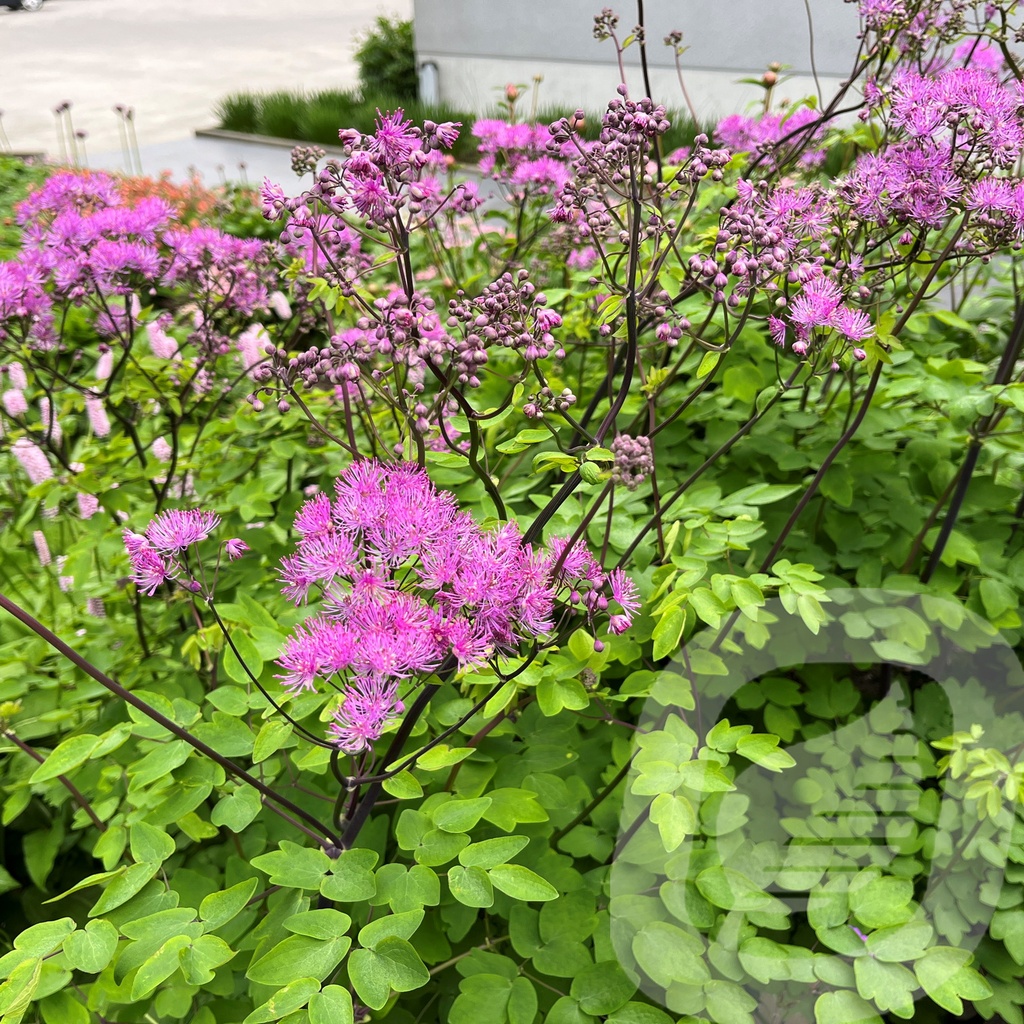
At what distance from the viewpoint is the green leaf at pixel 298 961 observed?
2.96 ft

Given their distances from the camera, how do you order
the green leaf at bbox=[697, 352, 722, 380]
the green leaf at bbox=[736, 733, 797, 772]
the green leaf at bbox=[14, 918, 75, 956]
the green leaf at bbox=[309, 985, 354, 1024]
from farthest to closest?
the green leaf at bbox=[697, 352, 722, 380]
the green leaf at bbox=[736, 733, 797, 772]
the green leaf at bbox=[14, 918, 75, 956]
the green leaf at bbox=[309, 985, 354, 1024]

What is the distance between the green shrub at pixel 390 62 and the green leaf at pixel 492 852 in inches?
500

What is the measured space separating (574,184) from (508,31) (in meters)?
8.95

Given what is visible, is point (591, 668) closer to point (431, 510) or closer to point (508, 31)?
point (431, 510)

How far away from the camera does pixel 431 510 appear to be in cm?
92

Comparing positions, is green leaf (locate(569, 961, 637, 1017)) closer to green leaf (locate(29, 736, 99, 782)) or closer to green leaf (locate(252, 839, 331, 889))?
green leaf (locate(252, 839, 331, 889))

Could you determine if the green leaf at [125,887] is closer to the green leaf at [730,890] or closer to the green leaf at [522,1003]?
the green leaf at [522,1003]

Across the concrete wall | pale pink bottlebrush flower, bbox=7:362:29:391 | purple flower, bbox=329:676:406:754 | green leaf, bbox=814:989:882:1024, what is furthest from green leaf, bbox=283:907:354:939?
the concrete wall

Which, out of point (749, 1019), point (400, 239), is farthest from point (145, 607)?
point (749, 1019)

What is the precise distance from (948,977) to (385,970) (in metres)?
0.72

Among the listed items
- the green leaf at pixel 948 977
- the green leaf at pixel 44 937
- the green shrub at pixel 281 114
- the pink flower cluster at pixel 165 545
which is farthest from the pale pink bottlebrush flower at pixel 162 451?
the green shrub at pixel 281 114

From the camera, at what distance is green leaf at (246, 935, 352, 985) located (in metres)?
0.90

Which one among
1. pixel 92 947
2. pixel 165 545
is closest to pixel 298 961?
pixel 92 947

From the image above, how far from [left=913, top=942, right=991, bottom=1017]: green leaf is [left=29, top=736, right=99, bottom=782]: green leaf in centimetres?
114
